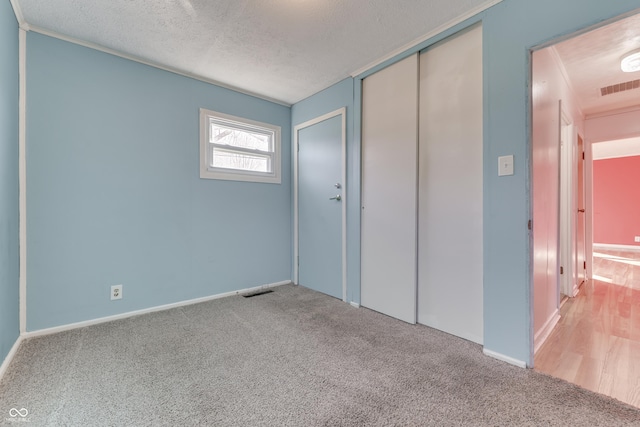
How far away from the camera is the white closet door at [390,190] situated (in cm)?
230

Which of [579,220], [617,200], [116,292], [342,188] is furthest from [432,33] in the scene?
[617,200]

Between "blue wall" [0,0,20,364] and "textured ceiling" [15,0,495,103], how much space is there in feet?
1.08

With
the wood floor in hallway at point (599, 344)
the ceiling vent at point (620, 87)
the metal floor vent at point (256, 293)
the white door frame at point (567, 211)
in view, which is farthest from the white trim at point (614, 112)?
the metal floor vent at point (256, 293)

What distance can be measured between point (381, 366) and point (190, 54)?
2.92m

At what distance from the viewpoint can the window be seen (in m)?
2.92

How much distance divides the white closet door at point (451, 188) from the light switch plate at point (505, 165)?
0.18 meters

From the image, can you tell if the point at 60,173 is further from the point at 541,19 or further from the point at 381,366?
the point at 541,19

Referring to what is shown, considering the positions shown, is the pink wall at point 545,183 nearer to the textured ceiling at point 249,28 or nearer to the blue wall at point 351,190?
the textured ceiling at point 249,28

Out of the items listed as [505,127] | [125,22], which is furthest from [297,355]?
[125,22]

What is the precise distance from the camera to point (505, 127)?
1.71m

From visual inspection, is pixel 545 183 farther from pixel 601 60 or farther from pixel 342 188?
pixel 342 188

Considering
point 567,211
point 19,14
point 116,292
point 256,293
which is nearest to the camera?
point 19,14

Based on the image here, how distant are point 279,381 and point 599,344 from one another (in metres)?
2.29

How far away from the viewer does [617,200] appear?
6.57 m
